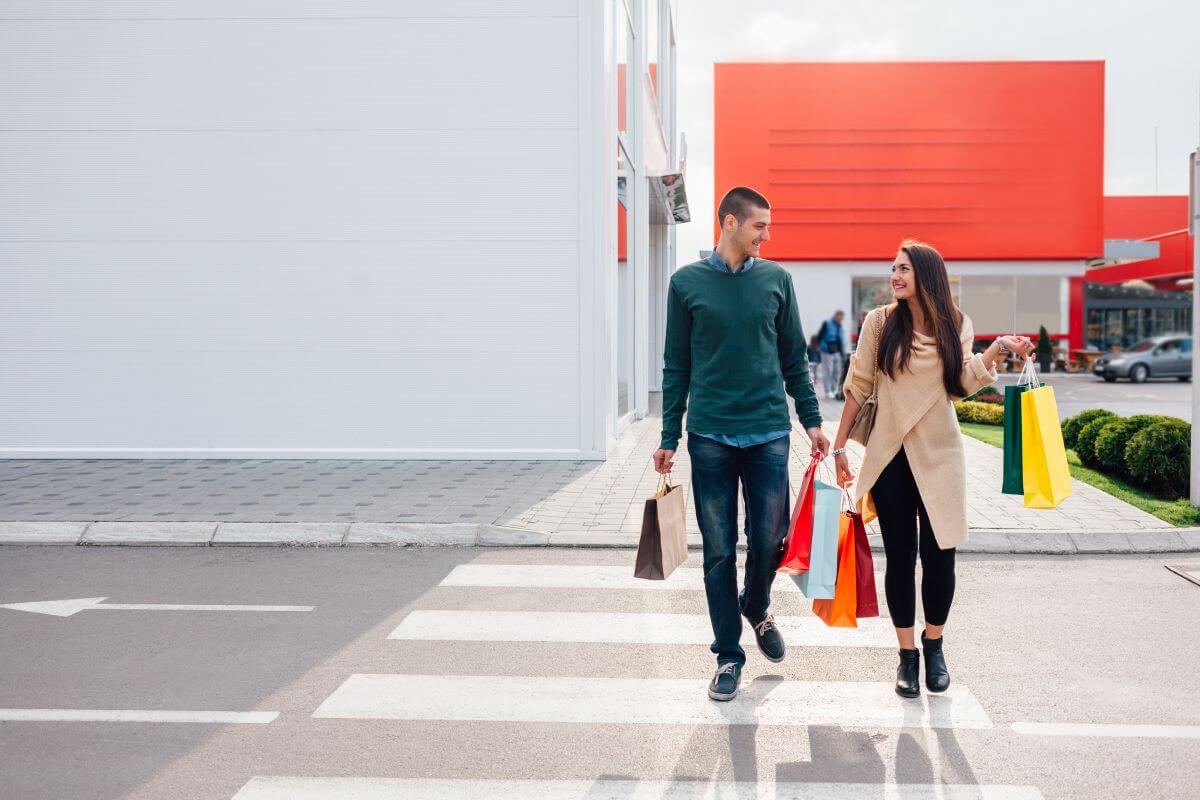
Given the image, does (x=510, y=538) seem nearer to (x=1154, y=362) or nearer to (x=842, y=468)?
(x=842, y=468)

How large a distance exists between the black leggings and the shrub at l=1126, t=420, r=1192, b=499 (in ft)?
18.9

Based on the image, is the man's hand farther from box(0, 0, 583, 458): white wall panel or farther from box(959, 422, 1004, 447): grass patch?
box(959, 422, 1004, 447): grass patch

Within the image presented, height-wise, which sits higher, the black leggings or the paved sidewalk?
the black leggings

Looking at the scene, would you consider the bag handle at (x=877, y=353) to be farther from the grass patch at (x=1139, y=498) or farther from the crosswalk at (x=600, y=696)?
the grass patch at (x=1139, y=498)

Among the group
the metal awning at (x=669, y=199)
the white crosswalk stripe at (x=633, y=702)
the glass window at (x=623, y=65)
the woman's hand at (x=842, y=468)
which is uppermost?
the glass window at (x=623, y=65)

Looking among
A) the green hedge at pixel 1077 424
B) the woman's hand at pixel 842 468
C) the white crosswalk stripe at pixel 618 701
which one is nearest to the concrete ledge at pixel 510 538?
the white crosswalk stripe at pixel 618 701

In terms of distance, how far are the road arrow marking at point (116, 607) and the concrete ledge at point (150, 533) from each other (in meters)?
1.64

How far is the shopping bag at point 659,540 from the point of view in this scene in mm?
4336

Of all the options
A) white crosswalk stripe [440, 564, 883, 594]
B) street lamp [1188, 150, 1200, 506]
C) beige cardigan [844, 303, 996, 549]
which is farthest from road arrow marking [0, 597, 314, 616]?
street lamp [1188, 150, 1200, 506]

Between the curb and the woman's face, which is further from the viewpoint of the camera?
the curb

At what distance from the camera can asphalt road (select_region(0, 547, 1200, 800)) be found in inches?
140

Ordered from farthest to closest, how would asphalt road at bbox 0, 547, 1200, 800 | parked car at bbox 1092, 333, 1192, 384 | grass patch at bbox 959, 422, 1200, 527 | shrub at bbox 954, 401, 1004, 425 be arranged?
parked car at bbox 1092, 333, 1192, 384
shrub at bbox 954, 401, 1004, 425
grass patch at bbox 959, 422, 1200, 527
asphalt road at bbox 0, 547, 1200, 800

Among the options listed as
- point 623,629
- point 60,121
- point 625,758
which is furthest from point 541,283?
point 625,758

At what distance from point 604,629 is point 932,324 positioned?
2294 mm
